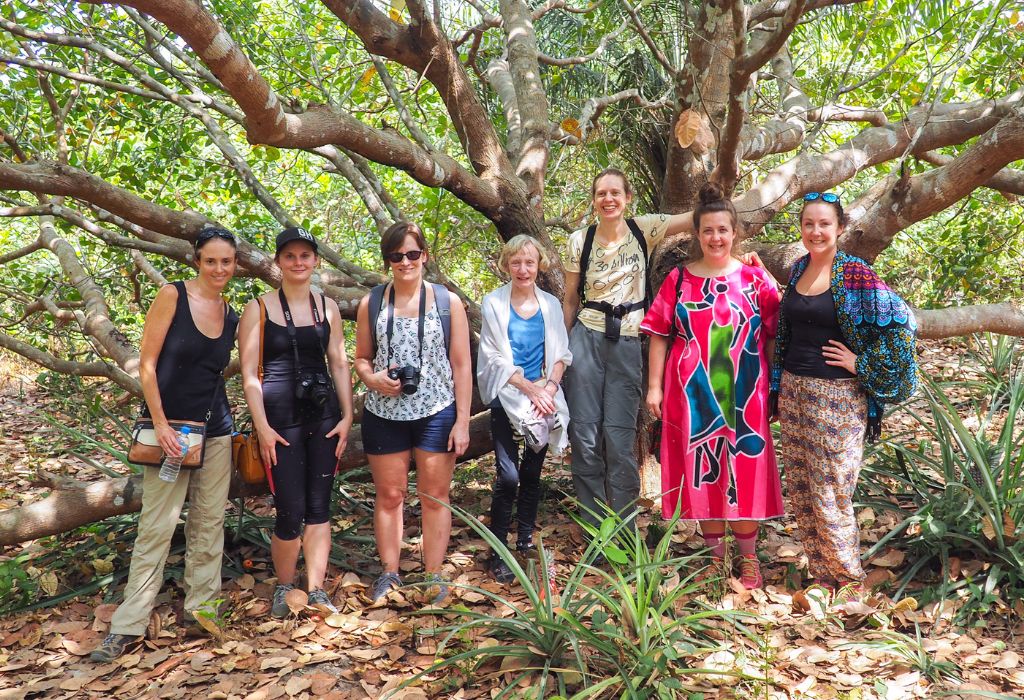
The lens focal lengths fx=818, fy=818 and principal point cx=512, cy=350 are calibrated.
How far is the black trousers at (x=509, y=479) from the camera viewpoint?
406 centimetres

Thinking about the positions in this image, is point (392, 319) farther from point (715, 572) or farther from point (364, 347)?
point (715, 572)

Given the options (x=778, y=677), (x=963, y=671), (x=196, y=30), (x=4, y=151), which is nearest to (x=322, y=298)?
→ (x=196, y=30)

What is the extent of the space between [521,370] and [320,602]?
1441mm

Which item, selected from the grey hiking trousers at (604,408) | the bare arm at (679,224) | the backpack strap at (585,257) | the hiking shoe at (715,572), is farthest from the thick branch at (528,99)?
the hiking shoe at (715,572)

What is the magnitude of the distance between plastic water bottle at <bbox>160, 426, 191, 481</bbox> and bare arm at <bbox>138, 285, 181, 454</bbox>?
22 mm

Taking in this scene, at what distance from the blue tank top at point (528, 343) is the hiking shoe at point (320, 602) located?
1.42m

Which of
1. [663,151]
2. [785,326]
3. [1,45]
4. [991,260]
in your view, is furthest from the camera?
[991,260]

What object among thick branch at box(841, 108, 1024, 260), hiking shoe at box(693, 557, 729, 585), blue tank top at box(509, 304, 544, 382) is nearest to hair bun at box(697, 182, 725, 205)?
blue tank top at box(509, 304, 544, 382)

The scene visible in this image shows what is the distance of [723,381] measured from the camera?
379 cm

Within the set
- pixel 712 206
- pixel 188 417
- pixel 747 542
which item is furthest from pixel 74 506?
pixel 712 206

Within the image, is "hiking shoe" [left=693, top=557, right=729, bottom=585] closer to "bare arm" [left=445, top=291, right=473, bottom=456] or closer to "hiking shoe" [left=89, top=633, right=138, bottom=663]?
"bare arm" [left=445, top=291, right=473, bottom=456]

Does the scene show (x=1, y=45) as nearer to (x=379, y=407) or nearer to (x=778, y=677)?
(x=379, y=407)

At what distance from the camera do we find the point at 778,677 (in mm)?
3074

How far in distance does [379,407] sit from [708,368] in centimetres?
155
